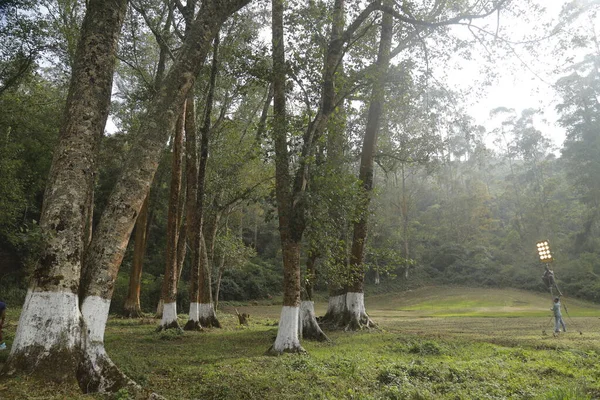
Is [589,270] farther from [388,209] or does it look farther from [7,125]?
[7,125]

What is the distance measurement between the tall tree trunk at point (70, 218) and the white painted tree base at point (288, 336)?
492 centimetres

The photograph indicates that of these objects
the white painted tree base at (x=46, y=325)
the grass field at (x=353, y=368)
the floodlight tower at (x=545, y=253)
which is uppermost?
the floodlight tower at (x=545, y=253)

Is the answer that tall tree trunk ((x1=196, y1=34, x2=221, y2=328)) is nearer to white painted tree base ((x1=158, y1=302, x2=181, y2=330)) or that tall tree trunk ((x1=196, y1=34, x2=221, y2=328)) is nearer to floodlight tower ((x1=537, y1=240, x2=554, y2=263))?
white painted tree base ((x1=158, y1=302, x2=181, y2=330))

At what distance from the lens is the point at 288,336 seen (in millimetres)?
8742

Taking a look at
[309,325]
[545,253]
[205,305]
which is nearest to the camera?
[309,325]

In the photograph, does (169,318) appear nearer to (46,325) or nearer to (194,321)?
(194,321)

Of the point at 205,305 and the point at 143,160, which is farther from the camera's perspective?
the point at 205,305

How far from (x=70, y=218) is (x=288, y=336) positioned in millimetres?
5568

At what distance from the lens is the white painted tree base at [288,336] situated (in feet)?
28.4

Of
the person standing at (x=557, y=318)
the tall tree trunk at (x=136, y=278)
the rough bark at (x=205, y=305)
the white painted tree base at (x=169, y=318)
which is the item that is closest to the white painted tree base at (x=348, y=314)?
the rough bark at (x=205, y=305)

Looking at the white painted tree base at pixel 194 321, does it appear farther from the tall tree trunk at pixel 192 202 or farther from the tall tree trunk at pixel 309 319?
the tall tree trunk at pixel 309 319

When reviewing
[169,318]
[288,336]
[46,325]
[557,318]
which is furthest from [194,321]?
[557,318]

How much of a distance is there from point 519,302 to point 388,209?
1811 centimetres

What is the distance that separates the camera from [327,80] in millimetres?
9031
